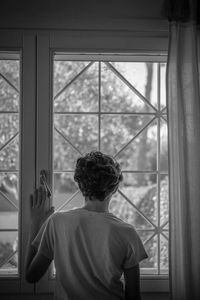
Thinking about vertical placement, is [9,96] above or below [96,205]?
above

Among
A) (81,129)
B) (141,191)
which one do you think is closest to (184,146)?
(81,129)

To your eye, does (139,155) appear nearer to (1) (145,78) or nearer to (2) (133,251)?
(1) (145,78)

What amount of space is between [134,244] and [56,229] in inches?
13.0

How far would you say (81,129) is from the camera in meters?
6.28

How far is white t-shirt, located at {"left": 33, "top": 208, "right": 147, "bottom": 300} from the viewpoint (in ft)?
5.02

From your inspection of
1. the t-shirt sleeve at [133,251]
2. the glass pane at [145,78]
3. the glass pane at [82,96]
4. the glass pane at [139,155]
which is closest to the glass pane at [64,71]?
the glass pane at [82,96]

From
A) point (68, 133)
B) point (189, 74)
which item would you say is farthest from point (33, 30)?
point (68, 133)

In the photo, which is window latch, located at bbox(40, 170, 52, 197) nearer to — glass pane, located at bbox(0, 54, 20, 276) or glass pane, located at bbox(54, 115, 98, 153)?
glass pane, located at bbox(0, 54, 20, 276)

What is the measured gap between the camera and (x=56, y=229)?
5.12 ft

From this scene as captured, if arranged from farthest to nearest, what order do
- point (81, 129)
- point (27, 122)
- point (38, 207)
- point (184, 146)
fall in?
point (81, 129) < point (27, 122) < point (184, 146) < point (38, 207)

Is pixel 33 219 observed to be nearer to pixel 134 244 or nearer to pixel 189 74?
pixel 134 244

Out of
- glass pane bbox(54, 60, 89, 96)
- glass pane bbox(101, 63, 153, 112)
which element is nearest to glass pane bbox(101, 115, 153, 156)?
glass pane bbox(101, 63, 153, 112)

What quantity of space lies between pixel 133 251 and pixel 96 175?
35 centimetres

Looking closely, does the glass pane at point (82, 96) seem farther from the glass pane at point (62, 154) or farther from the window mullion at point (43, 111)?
the window mullion at point (43, 111)
